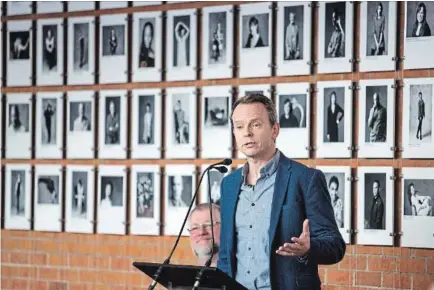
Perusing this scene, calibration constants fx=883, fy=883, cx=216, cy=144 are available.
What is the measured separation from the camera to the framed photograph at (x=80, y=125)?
22.0ft

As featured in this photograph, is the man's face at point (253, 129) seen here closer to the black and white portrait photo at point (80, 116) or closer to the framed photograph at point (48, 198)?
the black and white portrait photo at point (80, 116)

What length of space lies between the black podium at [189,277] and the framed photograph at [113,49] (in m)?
3.04

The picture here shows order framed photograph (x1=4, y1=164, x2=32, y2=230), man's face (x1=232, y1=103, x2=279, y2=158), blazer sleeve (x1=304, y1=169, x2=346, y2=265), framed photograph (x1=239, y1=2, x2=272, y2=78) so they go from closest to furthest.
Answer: blazer sleeve (x1=304, y1=169, x2=346, y2=265) < man's face (x1=232, y1=103, x2=279, y2=158) < framed photograph (x1=239, y1=2, x2=272, y2=78) < framed photograph (x1=4, y1=164, x2=32, y2=230)

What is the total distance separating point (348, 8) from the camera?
574 centimetres

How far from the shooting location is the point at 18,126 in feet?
22.9

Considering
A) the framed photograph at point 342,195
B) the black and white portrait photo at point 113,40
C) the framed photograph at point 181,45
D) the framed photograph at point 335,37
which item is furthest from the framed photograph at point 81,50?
the framed photograph at point 342,195

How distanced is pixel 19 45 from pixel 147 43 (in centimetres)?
117

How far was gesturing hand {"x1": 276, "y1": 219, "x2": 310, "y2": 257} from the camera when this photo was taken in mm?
3555

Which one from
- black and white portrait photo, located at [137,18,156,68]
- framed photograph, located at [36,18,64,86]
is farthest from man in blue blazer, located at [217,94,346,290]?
framed photograph, located at [36,18,64,86]

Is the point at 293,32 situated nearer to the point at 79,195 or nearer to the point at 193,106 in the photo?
the point at 193,106

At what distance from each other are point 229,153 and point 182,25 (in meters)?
1.00

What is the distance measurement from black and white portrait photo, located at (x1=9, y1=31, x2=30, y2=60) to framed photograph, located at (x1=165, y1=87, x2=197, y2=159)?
133cm

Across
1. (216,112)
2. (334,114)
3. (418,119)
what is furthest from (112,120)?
(418,119)

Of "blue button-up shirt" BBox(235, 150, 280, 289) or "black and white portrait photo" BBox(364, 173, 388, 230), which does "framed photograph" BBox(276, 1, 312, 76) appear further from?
"blue button-up shirt" BBox(235, 150, 280, 289)
